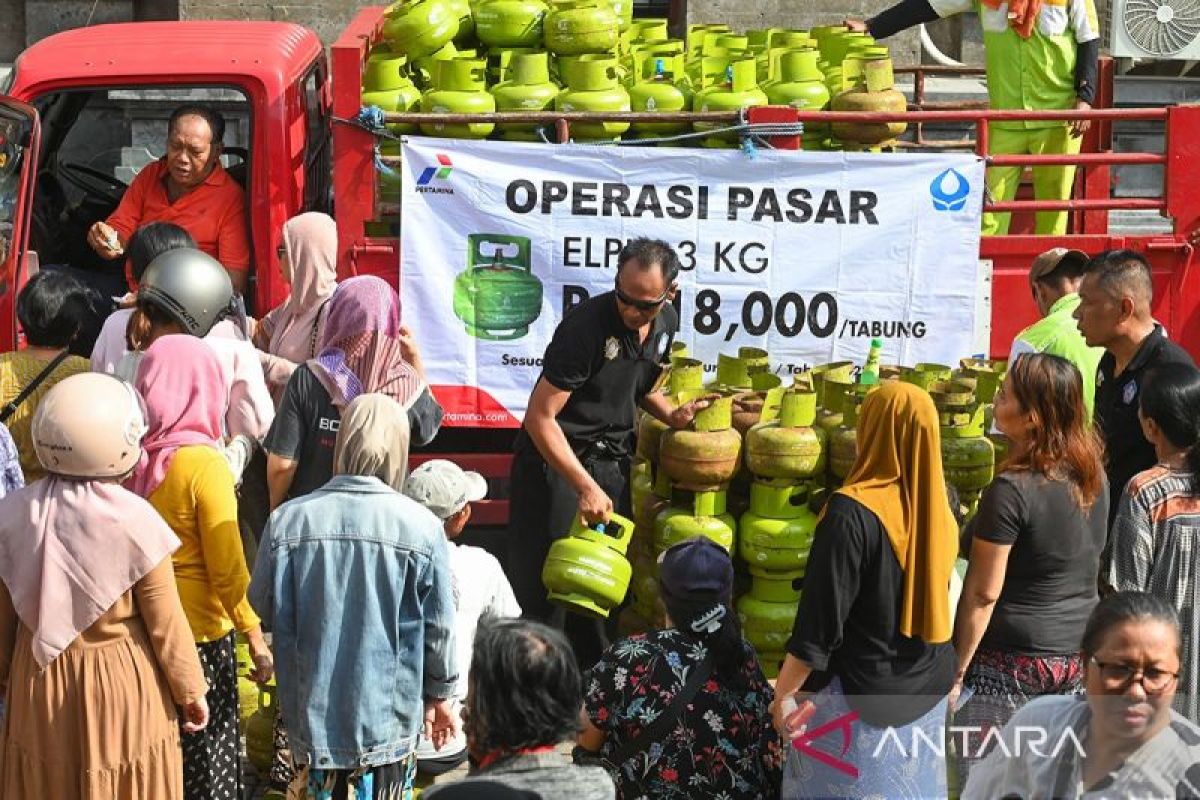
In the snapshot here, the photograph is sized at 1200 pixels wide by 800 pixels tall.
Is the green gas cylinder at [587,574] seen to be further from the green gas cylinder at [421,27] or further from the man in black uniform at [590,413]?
the green gas cylinder at [421,27]

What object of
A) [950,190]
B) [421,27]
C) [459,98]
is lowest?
[950,190]

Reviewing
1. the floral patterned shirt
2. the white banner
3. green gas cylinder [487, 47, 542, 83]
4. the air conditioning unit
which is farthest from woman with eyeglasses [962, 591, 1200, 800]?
the air conditioning unit

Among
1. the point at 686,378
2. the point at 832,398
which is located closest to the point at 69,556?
the point at 686,378

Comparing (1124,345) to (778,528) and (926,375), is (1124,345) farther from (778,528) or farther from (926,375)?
(778,528)

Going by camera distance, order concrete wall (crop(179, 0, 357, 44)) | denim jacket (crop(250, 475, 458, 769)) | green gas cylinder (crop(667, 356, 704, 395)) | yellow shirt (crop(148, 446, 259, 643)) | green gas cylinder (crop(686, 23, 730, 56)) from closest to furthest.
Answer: denim jacket (crop(250, 475, 458, 769))
yellow shirt (crop(148, 446, 259, 643))
green gas cylinder (crop(667, 356, 704, 395))
green gas cylinder (crop(686, 23, 730, 56))
concrete wall (crop(179, 0, 357, 44))

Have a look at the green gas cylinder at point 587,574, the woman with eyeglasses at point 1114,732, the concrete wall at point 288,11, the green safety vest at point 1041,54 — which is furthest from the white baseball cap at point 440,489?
the concrete wall at point 288,11

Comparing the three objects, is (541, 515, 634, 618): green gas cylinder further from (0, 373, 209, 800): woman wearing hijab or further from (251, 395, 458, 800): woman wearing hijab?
(0, 373, 209, 800): woman wearing hijab

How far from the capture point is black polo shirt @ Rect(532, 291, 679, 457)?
6.23 metres

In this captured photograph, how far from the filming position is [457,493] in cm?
515

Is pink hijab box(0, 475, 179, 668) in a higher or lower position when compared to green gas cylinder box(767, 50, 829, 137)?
lower

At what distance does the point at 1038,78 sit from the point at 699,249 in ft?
8.23

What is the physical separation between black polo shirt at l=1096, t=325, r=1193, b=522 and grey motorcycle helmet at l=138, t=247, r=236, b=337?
2.96 metres

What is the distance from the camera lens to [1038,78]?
29.1 feet

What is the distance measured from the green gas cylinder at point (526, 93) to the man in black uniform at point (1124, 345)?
8.33 ft
